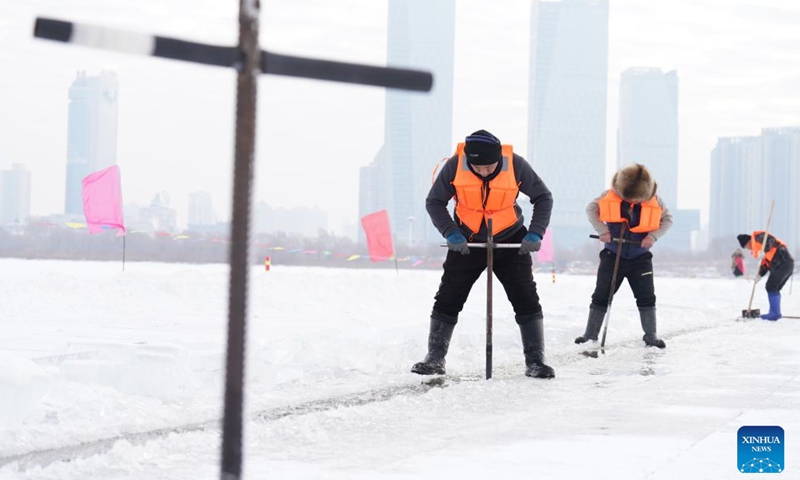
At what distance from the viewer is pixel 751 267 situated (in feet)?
322

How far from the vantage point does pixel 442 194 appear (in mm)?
6723

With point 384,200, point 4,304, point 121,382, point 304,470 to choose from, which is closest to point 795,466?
point 304,470

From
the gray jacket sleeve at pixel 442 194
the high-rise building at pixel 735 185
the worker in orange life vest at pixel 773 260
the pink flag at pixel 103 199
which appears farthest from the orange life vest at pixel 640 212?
the high-rise building at pixel 735 185

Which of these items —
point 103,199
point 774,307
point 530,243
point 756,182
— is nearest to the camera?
point 530,243

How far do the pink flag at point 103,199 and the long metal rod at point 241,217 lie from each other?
21561 millimetres

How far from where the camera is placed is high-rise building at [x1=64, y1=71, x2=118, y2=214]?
5989 inches

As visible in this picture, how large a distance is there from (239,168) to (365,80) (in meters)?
0.31

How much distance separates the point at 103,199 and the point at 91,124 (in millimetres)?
142046

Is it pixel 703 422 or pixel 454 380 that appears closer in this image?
pixel 703 422

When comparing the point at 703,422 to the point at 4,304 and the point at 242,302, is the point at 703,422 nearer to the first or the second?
the point at 242,302

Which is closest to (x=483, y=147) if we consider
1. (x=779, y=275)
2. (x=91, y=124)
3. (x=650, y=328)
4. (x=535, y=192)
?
(x=535, y=192)

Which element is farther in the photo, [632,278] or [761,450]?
[632,278]

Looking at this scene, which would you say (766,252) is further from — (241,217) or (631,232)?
(241,217)

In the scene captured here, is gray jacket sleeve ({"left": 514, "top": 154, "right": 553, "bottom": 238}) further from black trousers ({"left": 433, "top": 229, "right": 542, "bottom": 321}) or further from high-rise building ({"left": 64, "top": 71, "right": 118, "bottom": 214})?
high-rise building ({"left": 64, "top": 71, "right": 118, "bottom": 214})
